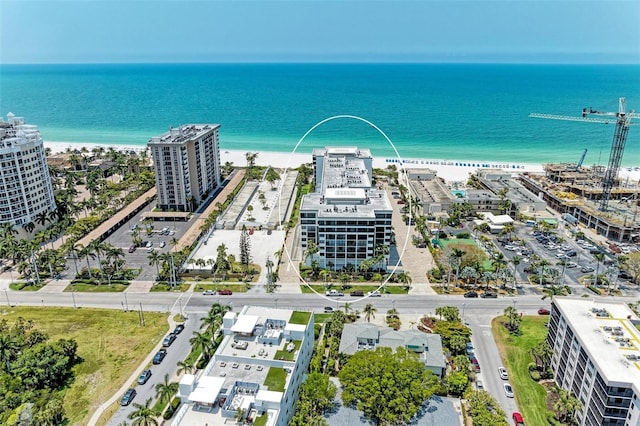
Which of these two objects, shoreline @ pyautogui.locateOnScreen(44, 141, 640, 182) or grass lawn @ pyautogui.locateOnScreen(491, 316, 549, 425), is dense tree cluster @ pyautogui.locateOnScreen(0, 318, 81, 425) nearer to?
grass lawn @ pyautogui.locateOnScreen(491, 316, 549, 425)

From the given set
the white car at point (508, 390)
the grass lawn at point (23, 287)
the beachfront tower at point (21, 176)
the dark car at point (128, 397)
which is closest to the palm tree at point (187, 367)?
the dark car at point (128, 397)

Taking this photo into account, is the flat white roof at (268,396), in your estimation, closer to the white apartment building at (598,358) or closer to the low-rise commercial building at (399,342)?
the low-rise commercial building at (399,342)

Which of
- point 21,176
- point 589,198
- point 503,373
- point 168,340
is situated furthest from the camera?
point 589,198

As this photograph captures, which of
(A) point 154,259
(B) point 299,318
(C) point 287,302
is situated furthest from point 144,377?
(A) point 154,259

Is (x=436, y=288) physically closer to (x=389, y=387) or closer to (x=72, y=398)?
(x=389, y=387)

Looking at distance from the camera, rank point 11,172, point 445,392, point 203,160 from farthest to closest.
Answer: point 203,160 → point 11,172 → point 445,392

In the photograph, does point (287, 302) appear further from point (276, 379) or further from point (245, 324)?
point (276, 379)

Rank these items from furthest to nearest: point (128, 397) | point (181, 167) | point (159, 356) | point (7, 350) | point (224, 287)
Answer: point (181, 167) → point (224, 287) → point (159, 356) → point (7, 350) → point (128, 397)

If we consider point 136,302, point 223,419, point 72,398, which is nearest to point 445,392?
point 223,419
